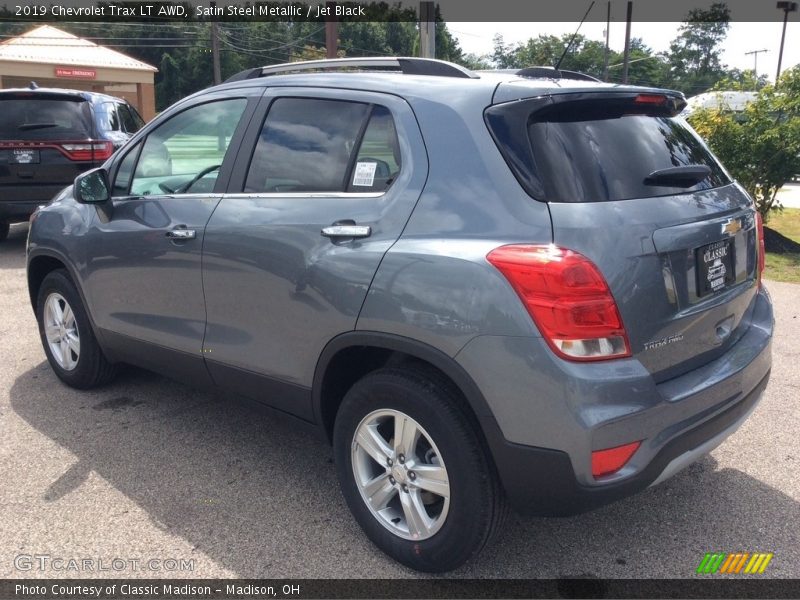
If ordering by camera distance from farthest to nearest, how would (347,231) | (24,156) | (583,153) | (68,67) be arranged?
(68,67) < (24,156) < (347,231) < (583,153)

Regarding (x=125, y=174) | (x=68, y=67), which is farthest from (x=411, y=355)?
(x=68, y=67)

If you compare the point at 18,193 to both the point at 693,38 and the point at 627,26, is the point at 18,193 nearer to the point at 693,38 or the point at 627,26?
the point at 627,26

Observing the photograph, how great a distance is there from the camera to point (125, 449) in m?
3.90

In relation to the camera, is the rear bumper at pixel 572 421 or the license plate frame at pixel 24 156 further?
the license plate frame at pixel 24 156

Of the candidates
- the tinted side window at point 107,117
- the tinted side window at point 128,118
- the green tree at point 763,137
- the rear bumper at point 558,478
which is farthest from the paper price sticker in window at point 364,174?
the green tree at point 763,137

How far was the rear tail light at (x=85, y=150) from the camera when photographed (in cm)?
866

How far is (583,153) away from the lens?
260 cm

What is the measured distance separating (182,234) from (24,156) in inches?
242

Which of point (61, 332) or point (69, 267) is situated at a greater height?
point (69, 267)

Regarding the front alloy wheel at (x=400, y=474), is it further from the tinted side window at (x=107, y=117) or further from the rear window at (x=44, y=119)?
the tinted side window at (x=107, y=117)

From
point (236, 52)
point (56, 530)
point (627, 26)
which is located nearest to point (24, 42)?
point (627, 26)

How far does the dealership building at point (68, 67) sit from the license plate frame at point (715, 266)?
3769cm

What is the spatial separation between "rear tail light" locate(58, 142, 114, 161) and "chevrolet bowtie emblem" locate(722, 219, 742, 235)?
7565 millimetres

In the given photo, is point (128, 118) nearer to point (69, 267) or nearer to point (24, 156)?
point (24, 156)
